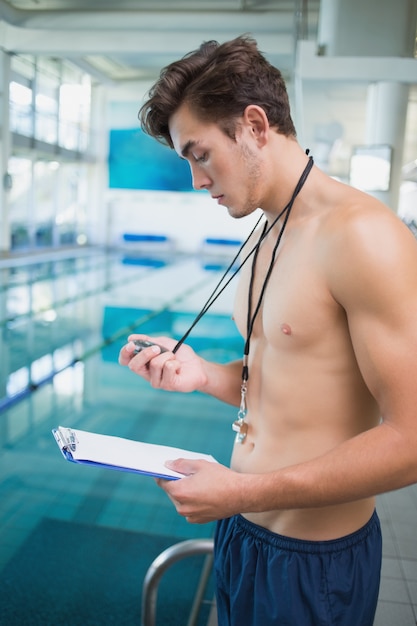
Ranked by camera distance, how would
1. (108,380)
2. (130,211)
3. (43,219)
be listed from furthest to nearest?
(130,211) → (43,219) → (108,380)

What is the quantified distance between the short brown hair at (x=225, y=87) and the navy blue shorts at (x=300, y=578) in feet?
2.69

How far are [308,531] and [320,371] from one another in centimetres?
33

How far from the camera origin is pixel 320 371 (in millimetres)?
1099

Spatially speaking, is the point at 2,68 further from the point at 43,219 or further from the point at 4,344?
the point at 4,344

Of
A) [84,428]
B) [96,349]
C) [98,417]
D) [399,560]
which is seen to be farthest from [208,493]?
[96,349]

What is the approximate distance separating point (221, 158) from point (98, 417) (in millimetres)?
3703

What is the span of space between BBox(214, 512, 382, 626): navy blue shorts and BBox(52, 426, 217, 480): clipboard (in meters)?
0.23

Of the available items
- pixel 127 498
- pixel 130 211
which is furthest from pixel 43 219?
pixel 127 498

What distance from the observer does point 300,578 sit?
113 centimetres

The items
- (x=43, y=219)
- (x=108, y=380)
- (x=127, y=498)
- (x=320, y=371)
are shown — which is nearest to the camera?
(x=320, y=371)

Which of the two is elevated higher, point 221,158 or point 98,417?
point 221,158

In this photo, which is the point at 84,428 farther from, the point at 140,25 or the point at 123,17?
the point at 140,25

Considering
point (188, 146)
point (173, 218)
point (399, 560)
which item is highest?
point (188, 146)

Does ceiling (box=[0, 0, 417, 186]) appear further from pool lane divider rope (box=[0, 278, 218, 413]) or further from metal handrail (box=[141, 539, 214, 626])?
metal handrail (box=[141, 539, 214, 626])
